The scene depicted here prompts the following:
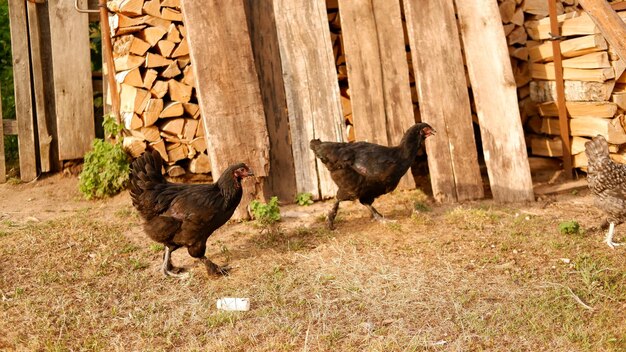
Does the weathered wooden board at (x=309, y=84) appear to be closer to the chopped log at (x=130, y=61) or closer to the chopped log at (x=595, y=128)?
the chopped log at (x=130, y=61)

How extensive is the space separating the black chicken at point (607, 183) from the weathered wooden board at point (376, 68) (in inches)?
83.0

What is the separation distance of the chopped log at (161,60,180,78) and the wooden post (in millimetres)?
4236

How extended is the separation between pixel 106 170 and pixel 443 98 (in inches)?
149

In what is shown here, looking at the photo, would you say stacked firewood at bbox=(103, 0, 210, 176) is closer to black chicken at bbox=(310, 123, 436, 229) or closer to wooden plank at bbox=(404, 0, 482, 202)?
black chicken at bbox=(310, 123, 436, 229)

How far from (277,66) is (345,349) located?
12.6 ft

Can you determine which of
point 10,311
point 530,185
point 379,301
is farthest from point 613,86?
point 10,311

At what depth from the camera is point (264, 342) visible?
4551mm

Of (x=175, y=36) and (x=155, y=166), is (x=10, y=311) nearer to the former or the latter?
(x=155, y=166)

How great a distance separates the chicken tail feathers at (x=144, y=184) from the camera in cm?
564

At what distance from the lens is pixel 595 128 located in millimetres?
7773

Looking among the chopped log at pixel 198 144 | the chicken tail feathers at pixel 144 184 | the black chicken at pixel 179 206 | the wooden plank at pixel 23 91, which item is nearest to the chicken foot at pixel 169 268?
the black chicken at pixel 179 206

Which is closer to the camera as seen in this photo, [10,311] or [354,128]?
[10,311]

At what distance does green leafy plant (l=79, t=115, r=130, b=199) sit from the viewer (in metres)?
7.85

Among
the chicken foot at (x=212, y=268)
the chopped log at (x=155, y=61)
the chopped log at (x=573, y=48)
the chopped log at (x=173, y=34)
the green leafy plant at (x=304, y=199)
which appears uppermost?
the chopped log at (x=173, y=34)
